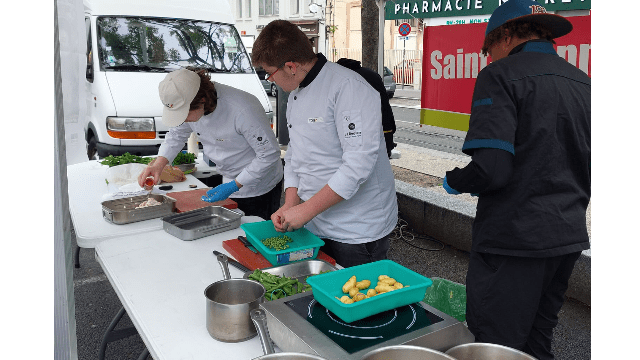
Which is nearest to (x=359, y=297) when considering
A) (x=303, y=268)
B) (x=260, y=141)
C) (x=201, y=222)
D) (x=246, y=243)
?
(x=303, y=268)

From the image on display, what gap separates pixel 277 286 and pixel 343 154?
718 mm

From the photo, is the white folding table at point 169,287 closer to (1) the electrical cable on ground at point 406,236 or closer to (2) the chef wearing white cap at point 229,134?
(2) the chef wearing white cap at point 229,134

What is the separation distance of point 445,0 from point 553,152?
204 centimetres

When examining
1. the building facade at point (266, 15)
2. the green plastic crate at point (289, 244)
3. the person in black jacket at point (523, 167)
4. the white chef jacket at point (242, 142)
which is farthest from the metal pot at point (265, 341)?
the building facade at point (266, 15)

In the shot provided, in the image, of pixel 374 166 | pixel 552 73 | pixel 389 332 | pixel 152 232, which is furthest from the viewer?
pixel 152 232

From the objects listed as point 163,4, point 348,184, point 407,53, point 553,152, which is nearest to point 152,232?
point 348,184

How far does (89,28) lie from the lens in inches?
212

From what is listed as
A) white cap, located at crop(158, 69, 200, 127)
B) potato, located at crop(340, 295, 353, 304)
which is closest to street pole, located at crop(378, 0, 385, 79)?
white cap, located at crop(158, 69, 200, 127)

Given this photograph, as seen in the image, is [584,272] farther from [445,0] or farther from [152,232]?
[152,232]

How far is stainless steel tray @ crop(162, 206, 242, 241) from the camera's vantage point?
7.65 ft

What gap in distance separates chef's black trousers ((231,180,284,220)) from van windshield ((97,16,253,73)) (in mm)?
2610

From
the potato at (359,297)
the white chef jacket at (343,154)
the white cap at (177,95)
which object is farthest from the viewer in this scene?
the white cap at (177,95)

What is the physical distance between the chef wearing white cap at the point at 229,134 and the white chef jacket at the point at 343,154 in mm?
535

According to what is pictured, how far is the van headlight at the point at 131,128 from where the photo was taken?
4891 millimetres
